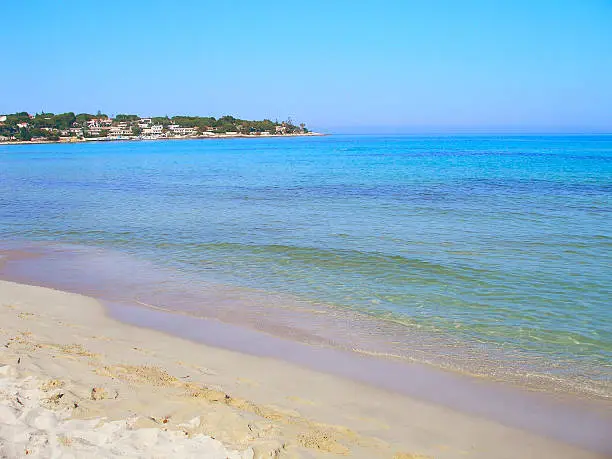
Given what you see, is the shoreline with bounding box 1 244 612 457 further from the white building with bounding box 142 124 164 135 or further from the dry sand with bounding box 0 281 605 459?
the white building with bounding box 142 124 164 135

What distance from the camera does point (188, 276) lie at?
1212cm

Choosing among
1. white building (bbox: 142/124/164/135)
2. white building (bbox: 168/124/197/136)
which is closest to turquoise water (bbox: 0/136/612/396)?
white building (bbox: 142/124/164/135)

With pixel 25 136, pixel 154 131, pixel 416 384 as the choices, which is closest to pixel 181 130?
pixel 154 131

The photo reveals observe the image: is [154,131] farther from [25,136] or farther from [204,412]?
[204,412]

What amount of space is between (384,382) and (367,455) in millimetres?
1893

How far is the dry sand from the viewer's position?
489 cm

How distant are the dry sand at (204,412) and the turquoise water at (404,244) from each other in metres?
2.56

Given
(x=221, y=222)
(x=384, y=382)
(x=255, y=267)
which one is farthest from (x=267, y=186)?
(x=384, y=382)

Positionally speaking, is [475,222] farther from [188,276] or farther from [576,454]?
[576,454]

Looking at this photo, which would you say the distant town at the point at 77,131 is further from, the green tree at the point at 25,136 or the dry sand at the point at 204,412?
the dry sand at the point at 204,412

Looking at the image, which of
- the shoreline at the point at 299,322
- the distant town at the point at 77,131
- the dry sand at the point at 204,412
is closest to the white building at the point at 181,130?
the distant town at the point at 77,131

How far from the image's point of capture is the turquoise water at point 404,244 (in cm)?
917

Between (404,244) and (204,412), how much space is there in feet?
32.8

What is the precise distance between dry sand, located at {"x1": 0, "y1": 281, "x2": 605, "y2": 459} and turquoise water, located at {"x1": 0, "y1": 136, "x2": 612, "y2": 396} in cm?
256
